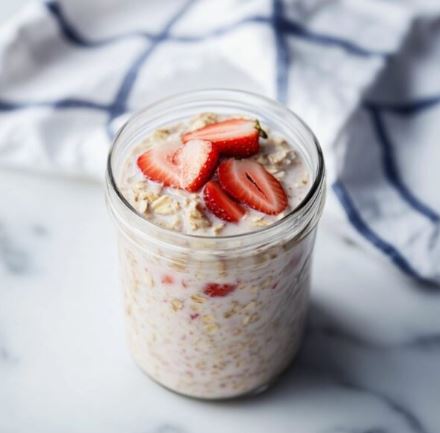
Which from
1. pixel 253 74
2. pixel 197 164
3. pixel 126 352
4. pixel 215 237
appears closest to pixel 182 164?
pixel 197 164

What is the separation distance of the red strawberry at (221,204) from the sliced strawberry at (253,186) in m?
0.01

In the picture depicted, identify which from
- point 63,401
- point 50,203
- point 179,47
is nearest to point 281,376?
point 63,401

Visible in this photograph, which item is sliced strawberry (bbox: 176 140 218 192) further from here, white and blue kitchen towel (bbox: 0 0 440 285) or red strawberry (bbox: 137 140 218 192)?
white and blue kitchen towel (bbox: 0 0 440 285)

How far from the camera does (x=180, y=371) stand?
1.15m

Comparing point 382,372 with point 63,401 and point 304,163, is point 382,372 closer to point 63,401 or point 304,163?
point 304,163

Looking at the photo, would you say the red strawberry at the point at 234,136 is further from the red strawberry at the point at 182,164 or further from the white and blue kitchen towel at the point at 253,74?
the white and blue kitchen towel at the point at 253,74

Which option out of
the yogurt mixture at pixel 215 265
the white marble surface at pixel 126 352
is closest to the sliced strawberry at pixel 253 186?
the yogurt mixture at pixel 215 265

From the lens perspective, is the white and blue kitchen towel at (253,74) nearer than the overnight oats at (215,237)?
No

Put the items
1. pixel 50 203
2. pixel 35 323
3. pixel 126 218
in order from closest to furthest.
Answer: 1. pixel 126 218
2. pixel 35 323
3. pixel 50 203

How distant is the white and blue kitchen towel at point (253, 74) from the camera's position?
4.58ft

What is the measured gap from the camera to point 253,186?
1050mm

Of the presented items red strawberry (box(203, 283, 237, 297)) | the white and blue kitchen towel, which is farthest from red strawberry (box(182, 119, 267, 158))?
the white and blue kitchen towel

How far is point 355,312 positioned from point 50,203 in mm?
512

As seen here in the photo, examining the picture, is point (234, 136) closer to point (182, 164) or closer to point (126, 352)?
point (182, 164)
